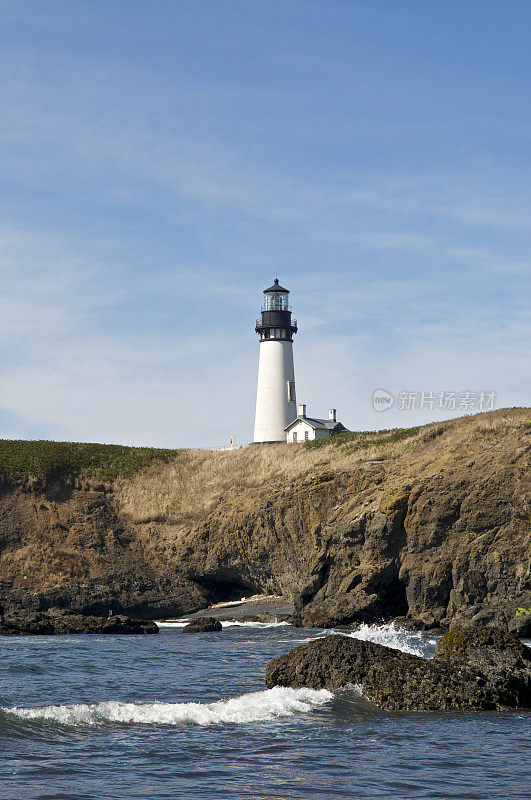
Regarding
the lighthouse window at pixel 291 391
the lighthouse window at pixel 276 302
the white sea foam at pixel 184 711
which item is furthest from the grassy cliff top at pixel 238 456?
the white sea foam at pixel 184 711

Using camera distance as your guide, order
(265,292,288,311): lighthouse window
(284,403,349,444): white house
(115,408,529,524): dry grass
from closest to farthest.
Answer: (115,408,529,524): dry grass → (284,403,349,444): white house → (265,292,288,311): lighthouse window

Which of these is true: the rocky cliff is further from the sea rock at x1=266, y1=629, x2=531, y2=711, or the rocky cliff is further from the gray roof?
the sea rock at x1=266, y1=629, x2=531, y2=711

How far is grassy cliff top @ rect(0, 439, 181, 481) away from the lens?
5769 centimetres

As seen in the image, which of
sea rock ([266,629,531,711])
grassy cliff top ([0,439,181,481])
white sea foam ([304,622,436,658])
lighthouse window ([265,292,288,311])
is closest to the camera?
sea rock ([266,629,531,711])

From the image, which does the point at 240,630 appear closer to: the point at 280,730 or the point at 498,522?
the point at 498,522

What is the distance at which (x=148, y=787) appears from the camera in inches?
391

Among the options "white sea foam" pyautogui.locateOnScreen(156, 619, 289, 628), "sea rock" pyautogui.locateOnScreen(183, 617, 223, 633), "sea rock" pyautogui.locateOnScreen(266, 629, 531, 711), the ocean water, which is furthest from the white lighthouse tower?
"sea rock" pyautogui.locateOnScreen(266, 629, 531, 711)

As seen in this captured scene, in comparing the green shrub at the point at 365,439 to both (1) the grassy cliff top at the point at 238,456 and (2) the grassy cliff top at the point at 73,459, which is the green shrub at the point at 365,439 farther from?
(2) the grassy cliff top at the point at 73,459

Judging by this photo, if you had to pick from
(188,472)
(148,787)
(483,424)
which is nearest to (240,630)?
(483,424)

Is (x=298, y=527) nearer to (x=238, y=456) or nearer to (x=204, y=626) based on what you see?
(x=204, y=626)

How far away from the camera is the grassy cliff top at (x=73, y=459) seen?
57.7 metres

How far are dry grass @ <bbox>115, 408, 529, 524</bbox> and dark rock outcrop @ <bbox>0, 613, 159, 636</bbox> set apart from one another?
1351cm

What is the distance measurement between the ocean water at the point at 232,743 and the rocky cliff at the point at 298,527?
16919mm

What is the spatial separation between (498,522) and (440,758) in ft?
94.4
